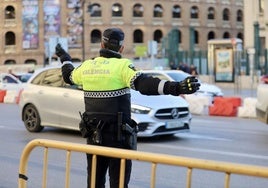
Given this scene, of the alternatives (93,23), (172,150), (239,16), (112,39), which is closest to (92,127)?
(112,39)

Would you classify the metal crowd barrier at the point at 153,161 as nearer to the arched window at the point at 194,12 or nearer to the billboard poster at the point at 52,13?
the billboard poster at the point at 52,13

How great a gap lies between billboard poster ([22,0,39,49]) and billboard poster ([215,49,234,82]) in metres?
40.8

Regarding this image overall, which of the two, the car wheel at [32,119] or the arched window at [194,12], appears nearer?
the car wheel at [32,119]

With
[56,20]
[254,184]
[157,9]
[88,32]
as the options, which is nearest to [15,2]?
[56,20]

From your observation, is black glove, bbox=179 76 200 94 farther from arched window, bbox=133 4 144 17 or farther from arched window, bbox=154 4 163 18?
arched window, bbox=154 4 163 18

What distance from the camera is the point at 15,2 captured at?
6519 centimetres

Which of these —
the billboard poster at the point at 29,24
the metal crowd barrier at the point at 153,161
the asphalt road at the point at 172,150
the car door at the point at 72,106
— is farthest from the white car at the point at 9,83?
the billboard poster at the point at 29,24

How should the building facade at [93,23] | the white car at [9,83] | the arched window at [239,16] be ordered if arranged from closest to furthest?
the white car at [9,83], the building facade at [93,23], the arched window at [239,16]

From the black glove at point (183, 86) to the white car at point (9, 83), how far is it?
2329cm

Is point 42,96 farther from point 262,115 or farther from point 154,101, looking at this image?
point 262,115

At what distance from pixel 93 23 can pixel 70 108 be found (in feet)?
189

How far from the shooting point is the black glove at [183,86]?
4.26 metres

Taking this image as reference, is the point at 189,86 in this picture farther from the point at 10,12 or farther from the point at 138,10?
the point at 138,10

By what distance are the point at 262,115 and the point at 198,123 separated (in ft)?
12.6
